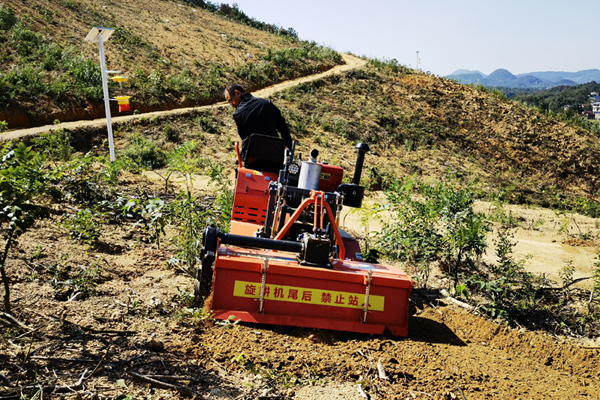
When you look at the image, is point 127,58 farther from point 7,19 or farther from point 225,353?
point 225,353

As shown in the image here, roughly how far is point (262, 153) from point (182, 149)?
1165mm

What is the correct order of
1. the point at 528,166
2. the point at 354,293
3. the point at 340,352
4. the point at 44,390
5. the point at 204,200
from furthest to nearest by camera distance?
1. the point at 528,166
2. the point at 204,200
3. the point at 354,293
4. the point at 340,352
5. the point at 44,390

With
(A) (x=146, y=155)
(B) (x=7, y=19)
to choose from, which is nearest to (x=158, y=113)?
(A) (x=146, y=155)

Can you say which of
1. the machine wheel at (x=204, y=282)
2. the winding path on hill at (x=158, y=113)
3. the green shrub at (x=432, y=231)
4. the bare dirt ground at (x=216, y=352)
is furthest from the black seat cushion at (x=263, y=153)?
the winding path on hill at (x=158, y=113)

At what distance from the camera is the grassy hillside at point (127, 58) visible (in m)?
17.7

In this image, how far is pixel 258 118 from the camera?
6.80 metres

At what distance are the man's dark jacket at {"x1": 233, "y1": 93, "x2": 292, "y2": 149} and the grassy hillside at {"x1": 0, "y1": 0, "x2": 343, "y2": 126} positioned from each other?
12884 mm

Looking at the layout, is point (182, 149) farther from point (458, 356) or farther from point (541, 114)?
point (541, 114)

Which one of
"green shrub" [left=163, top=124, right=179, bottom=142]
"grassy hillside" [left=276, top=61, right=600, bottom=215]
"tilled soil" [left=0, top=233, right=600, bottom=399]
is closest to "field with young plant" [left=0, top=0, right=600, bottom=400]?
"tilled soil" [left=0, top=233, right=600, bottom=399]

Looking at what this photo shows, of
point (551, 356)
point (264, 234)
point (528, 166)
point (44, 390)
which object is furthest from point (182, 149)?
point (528, 166)

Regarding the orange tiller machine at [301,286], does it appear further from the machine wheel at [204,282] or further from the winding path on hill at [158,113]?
the winding path on hill at [158,113]

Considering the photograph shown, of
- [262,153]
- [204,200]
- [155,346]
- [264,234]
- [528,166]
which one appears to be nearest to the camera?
[155,346]

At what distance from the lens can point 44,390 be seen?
298cm

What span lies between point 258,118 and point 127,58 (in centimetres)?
1919
